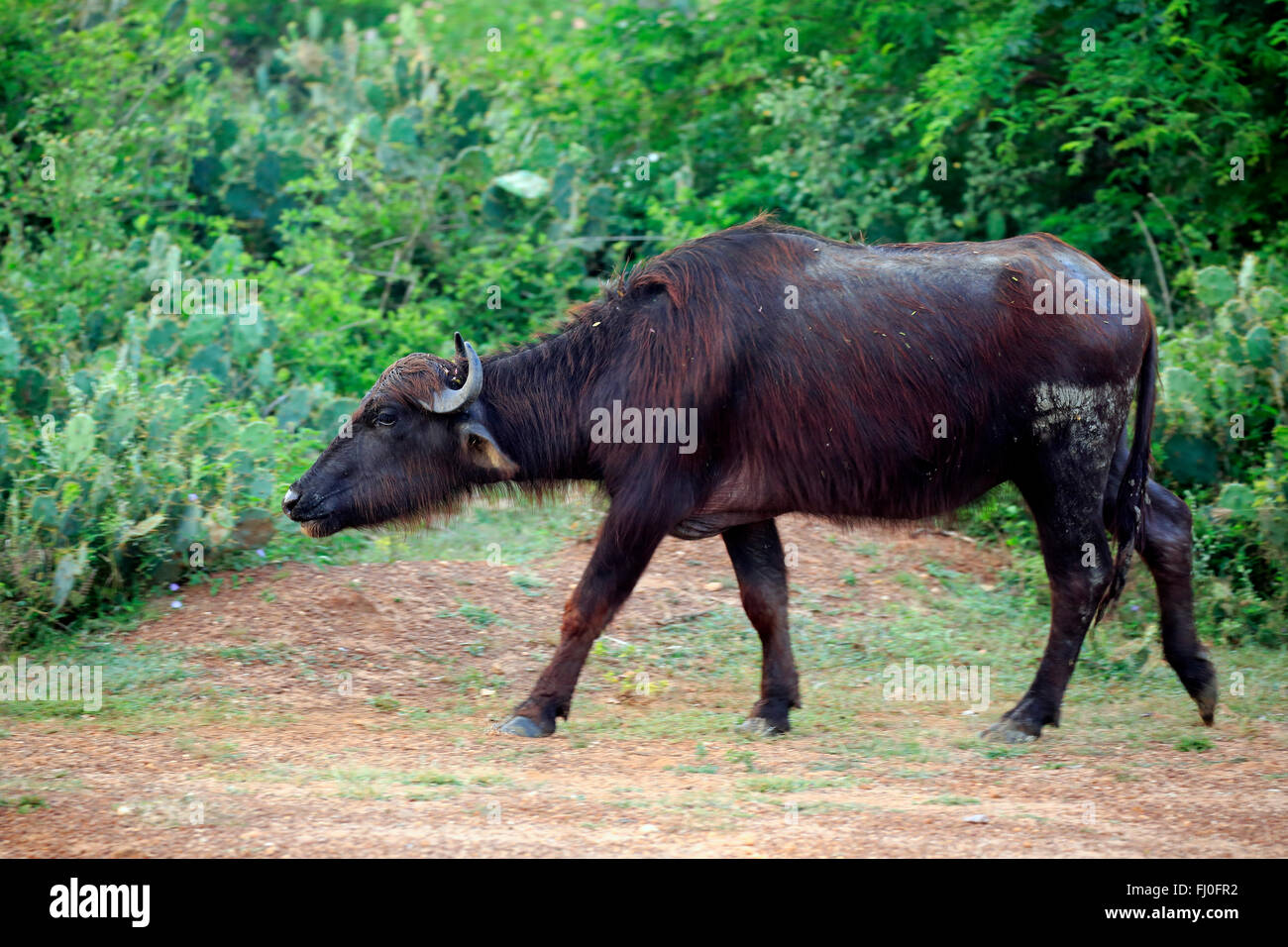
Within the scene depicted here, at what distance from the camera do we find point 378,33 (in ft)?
54.0

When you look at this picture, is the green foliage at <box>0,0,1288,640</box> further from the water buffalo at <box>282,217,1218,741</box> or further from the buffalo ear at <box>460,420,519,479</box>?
the buffalo ear at <box>460,420,519,479</box>

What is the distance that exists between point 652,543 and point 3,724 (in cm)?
316

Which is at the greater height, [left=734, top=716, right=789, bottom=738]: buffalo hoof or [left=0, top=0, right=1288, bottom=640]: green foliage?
[left=0, top=0, right=1288, bottom=640]: green foliage

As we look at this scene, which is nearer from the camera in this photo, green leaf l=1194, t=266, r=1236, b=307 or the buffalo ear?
the buffalo ear

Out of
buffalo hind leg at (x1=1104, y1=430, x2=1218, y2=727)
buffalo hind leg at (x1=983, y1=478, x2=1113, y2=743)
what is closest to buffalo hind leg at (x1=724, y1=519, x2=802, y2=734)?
buffalo hind leg at (x1=983, y1=478, x2=1113, y2=743)

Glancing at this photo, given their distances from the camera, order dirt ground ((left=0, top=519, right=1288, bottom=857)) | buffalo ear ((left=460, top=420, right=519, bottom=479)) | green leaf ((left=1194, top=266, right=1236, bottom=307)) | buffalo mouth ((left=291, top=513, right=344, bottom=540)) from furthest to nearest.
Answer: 1. green leaf ((left=1194, top=266, right=1236, bottom=307))
2. buffalo mouth ((left=291, top=513, right=344, bottom=540))
3. buffalo ear ((left=460, top=420, right=519, bottom=479))
4. dirt ground ((left=0, top=519, right=1288, bottom=857))

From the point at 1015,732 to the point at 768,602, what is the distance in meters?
1.31

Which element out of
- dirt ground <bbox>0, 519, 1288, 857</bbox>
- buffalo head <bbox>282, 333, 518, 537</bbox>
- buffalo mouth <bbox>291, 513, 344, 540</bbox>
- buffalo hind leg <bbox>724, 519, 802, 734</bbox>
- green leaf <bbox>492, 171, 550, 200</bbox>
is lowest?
dirt ground <bbox>0, 519, 1288, 857</bbox>

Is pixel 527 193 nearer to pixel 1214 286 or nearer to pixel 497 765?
pixel 1214 286

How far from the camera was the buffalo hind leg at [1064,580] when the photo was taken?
6.59m

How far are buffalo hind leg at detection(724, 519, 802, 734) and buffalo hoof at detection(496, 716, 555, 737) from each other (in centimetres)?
103

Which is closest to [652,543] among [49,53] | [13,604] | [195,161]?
[13,604]

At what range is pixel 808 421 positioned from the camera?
21.3 ft

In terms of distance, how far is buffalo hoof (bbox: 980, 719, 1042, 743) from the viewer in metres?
6.52
